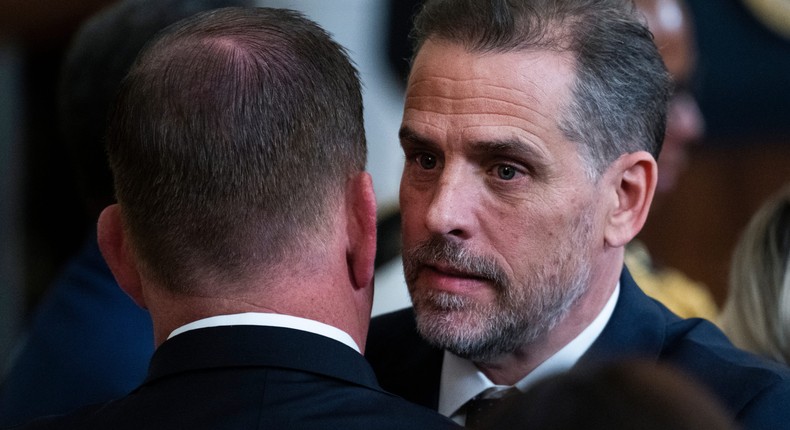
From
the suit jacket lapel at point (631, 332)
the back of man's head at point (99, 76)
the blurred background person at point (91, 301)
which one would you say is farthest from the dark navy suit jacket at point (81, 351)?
the suit jacket lapel at point (631, 332)

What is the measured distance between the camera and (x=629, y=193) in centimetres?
198

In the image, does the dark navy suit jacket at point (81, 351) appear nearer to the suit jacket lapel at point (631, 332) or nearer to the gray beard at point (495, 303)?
the gray beard at point (495, 303)

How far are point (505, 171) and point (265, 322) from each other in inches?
20.8

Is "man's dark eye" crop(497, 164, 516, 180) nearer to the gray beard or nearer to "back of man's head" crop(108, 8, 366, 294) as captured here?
the gray beard

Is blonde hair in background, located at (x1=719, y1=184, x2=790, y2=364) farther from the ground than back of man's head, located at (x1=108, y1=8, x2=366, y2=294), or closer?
closer

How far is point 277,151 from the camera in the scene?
60.2 inches

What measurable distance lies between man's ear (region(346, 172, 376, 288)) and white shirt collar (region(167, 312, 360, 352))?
0.10 m

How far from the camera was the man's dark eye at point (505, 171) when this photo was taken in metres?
1.88

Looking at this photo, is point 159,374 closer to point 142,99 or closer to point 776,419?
point 142,99

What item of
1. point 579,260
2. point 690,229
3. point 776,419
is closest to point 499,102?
point 579,260

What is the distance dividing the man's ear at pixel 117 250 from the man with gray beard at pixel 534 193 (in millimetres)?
439

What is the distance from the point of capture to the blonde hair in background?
2646 millimetres

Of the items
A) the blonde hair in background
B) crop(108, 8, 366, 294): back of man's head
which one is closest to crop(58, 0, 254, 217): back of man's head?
crop(108, 8, 366, 294): back of man's head

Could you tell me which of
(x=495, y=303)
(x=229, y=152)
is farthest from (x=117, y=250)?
(x=495, y=303)
